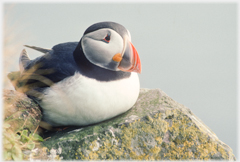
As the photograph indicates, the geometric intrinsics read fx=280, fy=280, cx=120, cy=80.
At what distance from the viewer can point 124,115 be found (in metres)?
3.03

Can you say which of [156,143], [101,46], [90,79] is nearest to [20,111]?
[90,79]

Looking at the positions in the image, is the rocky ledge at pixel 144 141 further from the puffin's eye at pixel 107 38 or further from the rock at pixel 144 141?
the puffin's eye at pixel 107 38

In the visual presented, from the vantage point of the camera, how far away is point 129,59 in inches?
113

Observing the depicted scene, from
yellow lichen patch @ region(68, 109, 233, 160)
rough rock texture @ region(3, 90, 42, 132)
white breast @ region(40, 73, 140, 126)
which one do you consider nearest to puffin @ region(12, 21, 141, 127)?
white breast @ region(40, 73, 140, 126)

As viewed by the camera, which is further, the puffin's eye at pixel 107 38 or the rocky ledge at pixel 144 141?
the puffin's eye at pixel 107 38

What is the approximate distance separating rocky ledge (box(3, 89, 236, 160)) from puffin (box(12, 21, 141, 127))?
0.17 meters

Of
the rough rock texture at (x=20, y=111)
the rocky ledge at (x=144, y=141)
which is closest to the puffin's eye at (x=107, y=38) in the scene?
the rocky ledge at (x=144, y=141)

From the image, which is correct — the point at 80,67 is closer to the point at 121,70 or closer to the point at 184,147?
the point at 121,70

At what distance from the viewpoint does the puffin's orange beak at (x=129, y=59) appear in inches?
112

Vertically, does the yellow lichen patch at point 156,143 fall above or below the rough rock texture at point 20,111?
below

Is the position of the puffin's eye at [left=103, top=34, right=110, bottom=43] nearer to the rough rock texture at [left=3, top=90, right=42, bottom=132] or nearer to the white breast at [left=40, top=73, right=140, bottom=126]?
the white breast at [left=40, top=73, right=140, bottom=126]

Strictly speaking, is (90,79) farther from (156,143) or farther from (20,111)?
(156,143)

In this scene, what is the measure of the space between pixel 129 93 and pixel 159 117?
44 cm

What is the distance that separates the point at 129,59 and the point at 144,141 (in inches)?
32.9
